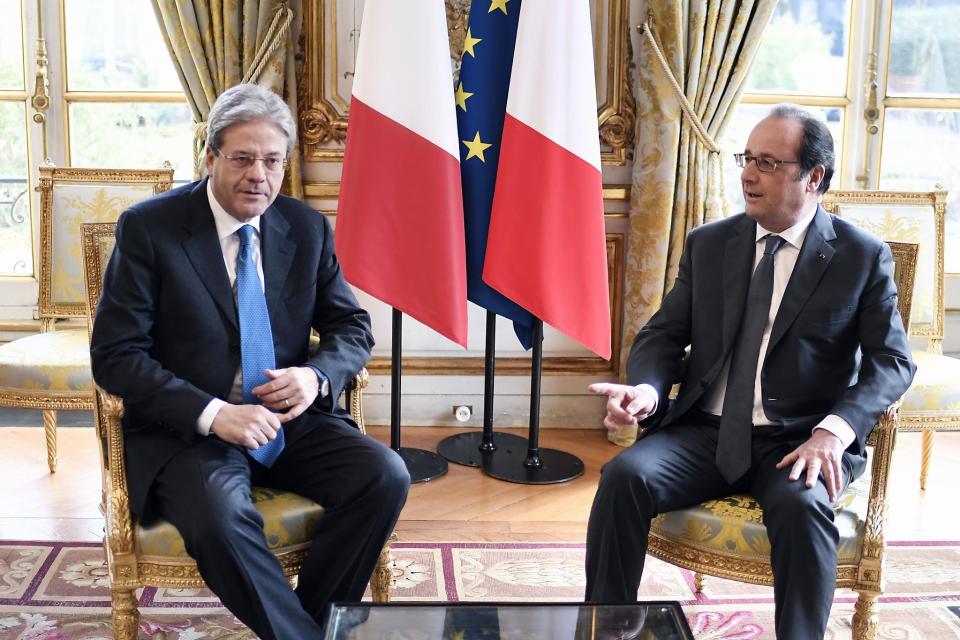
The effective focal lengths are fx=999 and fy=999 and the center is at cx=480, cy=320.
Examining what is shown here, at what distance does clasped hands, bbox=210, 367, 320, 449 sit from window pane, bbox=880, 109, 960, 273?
130 inches

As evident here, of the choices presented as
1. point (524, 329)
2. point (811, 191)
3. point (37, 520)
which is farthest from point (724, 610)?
point (37, 520)

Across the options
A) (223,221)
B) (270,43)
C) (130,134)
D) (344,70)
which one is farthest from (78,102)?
(223,221)

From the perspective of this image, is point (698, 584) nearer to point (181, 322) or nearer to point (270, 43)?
point (181, 322)

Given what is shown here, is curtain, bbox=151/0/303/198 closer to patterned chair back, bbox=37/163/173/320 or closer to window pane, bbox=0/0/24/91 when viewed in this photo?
patterned chair back, bbox=37/163/173/320

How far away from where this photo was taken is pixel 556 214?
11.6 ft

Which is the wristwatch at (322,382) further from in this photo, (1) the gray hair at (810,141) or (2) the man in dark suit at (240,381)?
(1) the gray hair at (810,141)

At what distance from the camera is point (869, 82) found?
447cm

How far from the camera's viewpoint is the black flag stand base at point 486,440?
3.90 metres

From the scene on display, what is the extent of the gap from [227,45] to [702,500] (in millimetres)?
2694

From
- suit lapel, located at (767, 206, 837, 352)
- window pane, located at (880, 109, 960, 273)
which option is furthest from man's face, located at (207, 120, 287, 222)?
window pane, located at (880, 109, 960, 273)

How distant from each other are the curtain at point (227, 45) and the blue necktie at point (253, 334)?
5.69ft

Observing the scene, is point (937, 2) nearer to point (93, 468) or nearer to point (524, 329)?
point (524, 329)

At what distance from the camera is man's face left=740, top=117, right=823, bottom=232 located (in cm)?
234

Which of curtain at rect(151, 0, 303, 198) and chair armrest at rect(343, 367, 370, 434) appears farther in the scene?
curtain at rect(151, 0, 303, 198)
